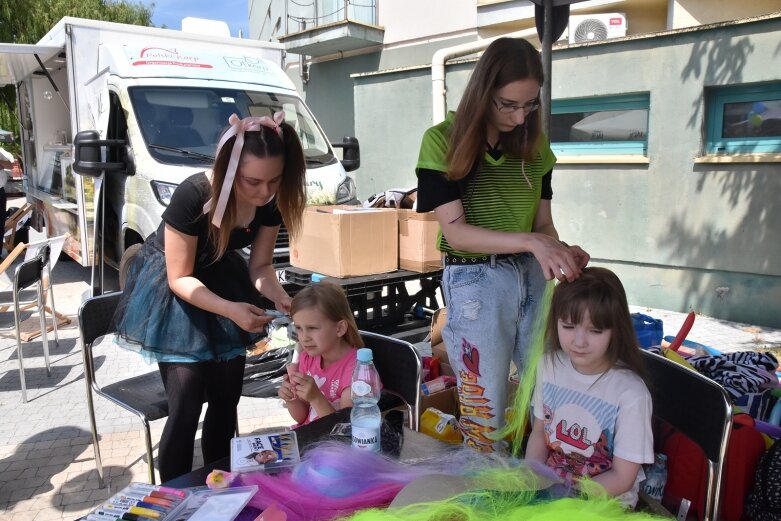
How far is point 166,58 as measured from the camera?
5.56 meters

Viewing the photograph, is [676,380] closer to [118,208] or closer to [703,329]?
[703,329]

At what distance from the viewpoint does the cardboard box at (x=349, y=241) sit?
4.39 meters

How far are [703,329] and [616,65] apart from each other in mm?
3022

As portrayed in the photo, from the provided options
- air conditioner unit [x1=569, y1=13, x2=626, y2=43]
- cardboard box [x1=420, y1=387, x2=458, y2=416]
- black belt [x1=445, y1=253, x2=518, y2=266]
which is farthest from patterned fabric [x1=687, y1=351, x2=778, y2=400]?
air conditioner unit [x1=569, y1=13, x2=626, y2=43]

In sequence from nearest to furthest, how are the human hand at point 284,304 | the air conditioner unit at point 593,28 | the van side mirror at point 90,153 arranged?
the human hand at point 284,304, the van side mirror at point 90,153, the air conditioner unit at point 593,28

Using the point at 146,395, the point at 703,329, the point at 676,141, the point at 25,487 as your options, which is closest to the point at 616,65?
the point at 676,141

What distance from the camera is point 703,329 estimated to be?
19.4 ft

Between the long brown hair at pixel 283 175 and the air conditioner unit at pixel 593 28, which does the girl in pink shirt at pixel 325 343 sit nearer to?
the long brown hair at pixel 283 175

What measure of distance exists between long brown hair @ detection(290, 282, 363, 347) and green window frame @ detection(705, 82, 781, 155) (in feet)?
17.6

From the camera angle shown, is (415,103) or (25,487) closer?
(25,487)

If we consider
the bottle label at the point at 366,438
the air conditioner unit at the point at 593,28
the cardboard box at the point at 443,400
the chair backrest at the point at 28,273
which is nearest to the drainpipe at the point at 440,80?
the air conditioner unit at the point at 593,28

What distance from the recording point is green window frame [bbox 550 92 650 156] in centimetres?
675

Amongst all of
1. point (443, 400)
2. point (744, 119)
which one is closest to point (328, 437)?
point (443, 400)

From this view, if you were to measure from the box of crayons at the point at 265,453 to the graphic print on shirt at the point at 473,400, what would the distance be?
711 mm
